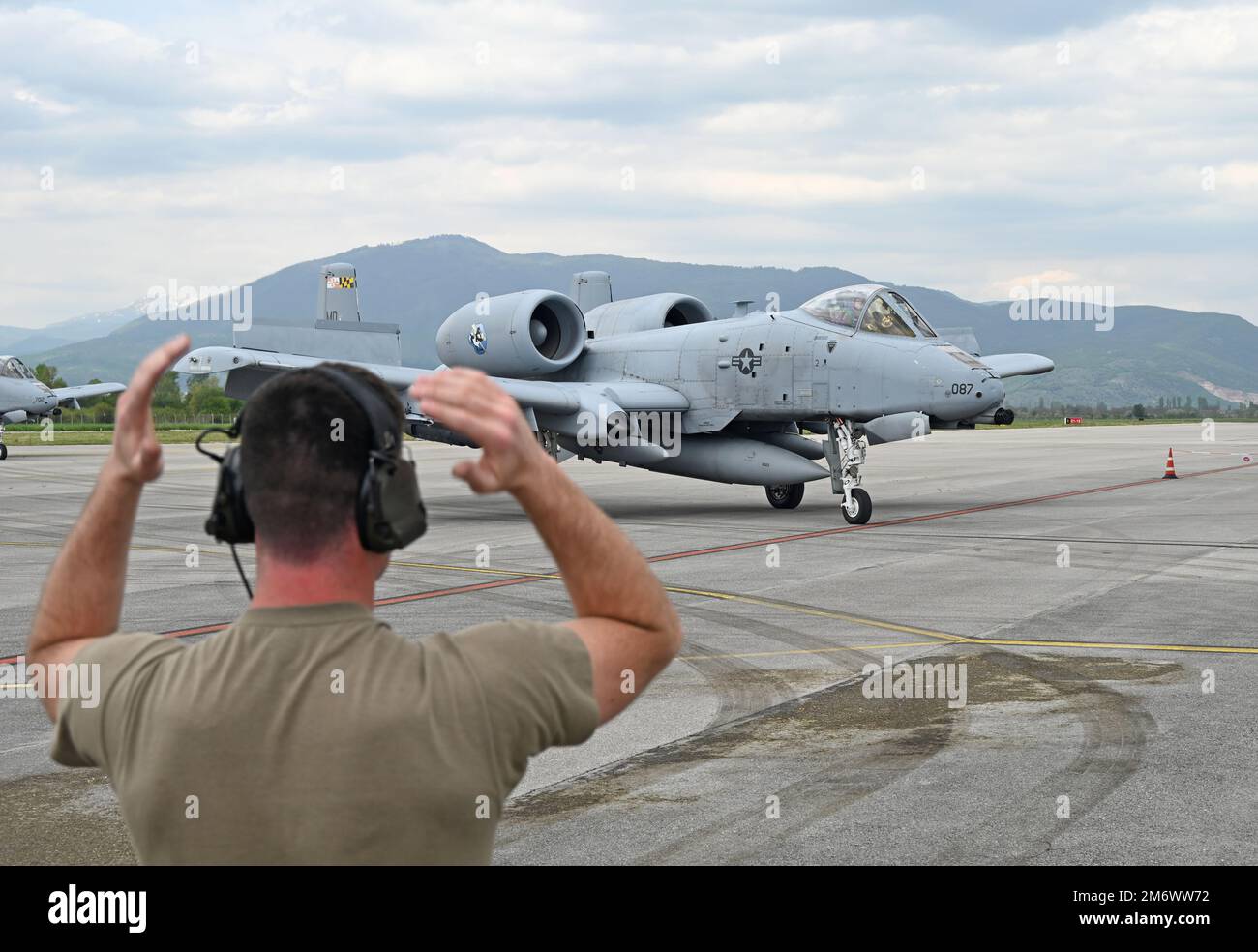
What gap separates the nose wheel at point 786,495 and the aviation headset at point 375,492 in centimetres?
2110

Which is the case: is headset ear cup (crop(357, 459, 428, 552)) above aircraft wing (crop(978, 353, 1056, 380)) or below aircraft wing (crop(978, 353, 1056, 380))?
below

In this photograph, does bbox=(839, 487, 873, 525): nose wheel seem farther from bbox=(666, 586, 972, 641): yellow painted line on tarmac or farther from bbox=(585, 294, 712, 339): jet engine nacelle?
bbox=(666, 586, 972, 641): yellow painted line on tarmac

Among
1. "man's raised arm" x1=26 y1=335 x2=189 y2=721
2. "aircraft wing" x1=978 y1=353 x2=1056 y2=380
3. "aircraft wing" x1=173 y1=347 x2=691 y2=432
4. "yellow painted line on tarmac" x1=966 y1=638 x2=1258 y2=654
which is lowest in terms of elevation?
"yellow painted line on tarmac" x1=966 y1=638 x2=1258 y2=654

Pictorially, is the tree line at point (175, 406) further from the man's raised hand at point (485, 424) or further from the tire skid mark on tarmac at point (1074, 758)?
the man's raised hand at point (485, 424)

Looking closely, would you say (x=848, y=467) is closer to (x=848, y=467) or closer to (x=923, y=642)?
(x=848, y=467)

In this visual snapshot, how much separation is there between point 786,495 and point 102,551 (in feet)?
70.6

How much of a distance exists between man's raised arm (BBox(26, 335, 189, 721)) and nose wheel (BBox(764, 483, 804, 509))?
835 inches

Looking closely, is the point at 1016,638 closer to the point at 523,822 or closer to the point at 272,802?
the point at 523,822

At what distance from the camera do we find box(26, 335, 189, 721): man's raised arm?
228cm

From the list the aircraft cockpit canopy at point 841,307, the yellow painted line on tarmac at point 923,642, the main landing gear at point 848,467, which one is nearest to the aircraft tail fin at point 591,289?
the aircraft cockpit canopy at point 841,307

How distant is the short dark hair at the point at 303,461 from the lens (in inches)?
89.9

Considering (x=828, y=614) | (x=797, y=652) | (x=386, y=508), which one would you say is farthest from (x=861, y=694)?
(x=386, y=508)

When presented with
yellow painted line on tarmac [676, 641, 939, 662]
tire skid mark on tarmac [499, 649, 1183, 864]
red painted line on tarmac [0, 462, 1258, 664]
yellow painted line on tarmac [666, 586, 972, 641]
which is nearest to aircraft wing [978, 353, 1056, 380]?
red painted line on tarmac [0, 462, 1258, 664]

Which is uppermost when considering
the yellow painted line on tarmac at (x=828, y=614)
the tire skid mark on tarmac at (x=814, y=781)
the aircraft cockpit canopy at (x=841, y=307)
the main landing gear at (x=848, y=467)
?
the aircraft cockpit canopy at (x=841, y=307)
